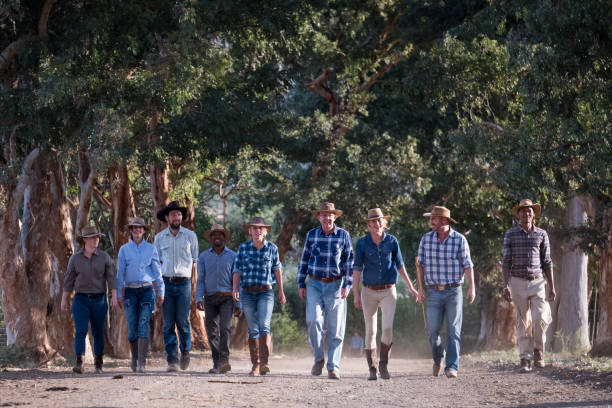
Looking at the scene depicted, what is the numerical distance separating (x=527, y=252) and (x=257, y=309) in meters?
3.91

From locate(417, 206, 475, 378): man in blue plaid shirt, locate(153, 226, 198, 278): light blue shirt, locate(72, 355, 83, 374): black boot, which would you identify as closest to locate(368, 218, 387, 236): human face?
locate(417, 206, 475, 378): man in blue plaid shirt

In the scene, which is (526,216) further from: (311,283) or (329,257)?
(311,283)

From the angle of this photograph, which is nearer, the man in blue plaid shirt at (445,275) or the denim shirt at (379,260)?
the denim shirt at (379,260)

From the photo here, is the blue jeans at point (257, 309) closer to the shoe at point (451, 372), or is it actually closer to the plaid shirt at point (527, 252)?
the shoe at point (451, 372)

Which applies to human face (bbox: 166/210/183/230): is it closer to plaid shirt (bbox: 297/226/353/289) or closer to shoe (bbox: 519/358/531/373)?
plaid shirt (bbox: 297/226/353/289)

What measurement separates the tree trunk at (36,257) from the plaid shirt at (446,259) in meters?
8.59

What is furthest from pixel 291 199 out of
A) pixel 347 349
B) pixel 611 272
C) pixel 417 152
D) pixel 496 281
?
pixel 347 349

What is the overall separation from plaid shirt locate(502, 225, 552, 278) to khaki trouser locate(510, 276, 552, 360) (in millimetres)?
157

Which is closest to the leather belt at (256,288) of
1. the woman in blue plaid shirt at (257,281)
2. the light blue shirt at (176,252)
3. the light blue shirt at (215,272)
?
the woman in blue plaid shirt at (257,281)

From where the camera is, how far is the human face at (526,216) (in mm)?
13203

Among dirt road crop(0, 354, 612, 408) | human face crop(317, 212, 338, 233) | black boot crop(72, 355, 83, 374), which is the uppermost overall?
human face crop(317, 212, 338, 233)

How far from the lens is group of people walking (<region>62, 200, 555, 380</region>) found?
1214cm

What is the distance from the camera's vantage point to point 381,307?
1211 centimetres

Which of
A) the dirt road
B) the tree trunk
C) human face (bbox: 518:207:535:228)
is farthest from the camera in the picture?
the tree trunk
